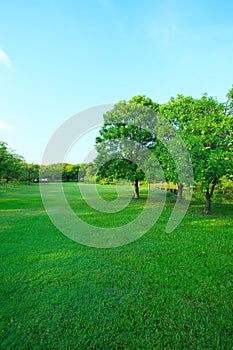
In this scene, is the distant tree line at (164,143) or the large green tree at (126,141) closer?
the distant tree line at (164,143)

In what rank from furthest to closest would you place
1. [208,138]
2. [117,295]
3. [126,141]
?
[126,141] < [208,138] < [117,295]

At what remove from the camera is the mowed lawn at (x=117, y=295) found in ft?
8.41

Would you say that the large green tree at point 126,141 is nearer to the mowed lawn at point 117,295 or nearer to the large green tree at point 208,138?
the large green tree at point 208,138

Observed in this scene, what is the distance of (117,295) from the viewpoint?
345cm

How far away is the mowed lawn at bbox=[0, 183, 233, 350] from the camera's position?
101 inches

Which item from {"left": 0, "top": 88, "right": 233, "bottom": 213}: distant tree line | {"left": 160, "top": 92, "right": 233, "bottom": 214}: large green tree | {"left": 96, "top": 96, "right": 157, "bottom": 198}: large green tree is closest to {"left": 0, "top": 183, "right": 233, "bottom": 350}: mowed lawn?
{"left": 160, "top": 92, "right": 233, "bottom": 214}: large green tree

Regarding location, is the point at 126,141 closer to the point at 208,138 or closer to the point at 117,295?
the point at 208,138

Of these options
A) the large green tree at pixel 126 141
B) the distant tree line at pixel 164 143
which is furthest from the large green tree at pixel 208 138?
the large green tree at pixel 126 141

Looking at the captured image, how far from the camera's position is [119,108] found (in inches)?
635

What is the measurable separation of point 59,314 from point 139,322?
1.29 meters

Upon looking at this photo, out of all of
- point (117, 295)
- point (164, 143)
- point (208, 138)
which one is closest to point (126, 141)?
point (164, 143)

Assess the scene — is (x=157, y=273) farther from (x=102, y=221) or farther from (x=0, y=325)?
(x=102, y=221)

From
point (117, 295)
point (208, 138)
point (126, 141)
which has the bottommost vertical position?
point (117, 295)

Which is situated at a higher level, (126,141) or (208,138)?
(126,141)
